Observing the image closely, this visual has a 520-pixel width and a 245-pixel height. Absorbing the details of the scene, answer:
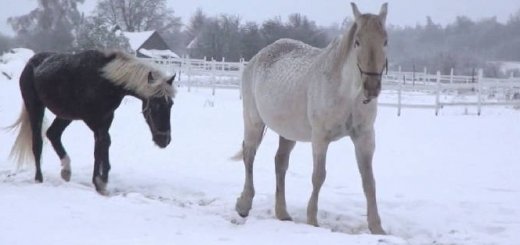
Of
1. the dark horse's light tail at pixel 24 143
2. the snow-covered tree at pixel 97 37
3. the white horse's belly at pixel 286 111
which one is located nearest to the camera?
the white horse's belly at pixel 286 111

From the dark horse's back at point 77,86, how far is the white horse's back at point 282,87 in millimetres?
1630

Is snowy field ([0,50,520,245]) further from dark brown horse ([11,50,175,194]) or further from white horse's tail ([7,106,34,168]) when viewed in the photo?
dark brown horse ([11,50,175,194])

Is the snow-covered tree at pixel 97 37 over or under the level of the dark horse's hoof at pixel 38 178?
over

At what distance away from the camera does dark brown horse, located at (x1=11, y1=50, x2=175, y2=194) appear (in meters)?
6.94

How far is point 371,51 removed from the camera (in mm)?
4828

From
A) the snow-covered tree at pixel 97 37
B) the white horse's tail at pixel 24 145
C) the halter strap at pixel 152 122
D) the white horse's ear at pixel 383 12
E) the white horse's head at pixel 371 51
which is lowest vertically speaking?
the white horse's tail at pixel 24 145

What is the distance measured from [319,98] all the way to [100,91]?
9.40 feet

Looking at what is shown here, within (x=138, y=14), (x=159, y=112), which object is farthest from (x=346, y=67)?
(x=138, y=14)

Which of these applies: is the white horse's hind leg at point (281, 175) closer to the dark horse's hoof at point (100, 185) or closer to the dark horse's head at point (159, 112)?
the dark horse's head at point (159, 112)

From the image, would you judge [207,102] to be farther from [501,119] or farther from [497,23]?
[497,23]

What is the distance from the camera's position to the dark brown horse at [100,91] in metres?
6.94

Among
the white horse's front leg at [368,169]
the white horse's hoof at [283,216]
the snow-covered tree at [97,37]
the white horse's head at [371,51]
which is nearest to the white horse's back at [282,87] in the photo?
the white horse's front leg at [368,169]

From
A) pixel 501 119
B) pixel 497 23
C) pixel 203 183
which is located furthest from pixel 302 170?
pixel 497 23

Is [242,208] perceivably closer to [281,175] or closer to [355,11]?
[281,175]
